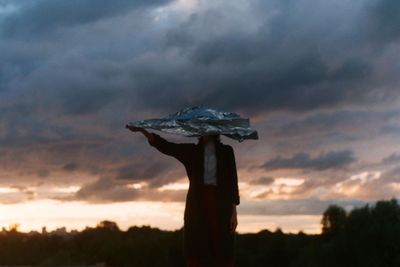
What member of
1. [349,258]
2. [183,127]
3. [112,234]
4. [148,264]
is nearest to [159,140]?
[183,127]

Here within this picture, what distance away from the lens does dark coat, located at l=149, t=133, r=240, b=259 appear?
11.6 meters

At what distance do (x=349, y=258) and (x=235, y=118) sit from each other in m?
25.3

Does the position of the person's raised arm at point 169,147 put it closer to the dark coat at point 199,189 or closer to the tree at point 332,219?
the dark coat at point 199,189

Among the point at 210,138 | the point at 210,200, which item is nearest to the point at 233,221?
the point at 210,200

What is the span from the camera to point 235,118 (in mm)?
11688

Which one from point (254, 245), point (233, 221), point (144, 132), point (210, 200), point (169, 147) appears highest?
point (254, 245)

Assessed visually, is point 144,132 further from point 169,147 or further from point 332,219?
point 332,219

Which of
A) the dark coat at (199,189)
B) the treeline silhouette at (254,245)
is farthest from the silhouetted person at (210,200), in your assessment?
the treeline silhouette at (254,245)

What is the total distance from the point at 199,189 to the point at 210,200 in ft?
0.58

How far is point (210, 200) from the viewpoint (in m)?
11.6

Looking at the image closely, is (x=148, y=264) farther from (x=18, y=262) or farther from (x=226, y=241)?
(x=226, y=241)

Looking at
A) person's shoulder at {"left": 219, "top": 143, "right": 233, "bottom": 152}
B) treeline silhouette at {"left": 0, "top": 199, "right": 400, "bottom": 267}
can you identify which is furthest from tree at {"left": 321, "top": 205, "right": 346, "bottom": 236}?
person's shoulder at {"left": 219, "top": 143, "right": 233, "bottom": 152}

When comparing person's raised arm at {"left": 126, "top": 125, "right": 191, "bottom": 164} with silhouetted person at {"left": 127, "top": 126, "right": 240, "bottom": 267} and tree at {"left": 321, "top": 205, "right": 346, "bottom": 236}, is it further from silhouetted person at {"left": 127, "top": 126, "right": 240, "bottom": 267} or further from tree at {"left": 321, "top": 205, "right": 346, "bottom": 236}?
tree at {"left": 321, "top": 205, "right": 346, "bottom": 236}

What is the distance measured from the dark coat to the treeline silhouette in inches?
763
